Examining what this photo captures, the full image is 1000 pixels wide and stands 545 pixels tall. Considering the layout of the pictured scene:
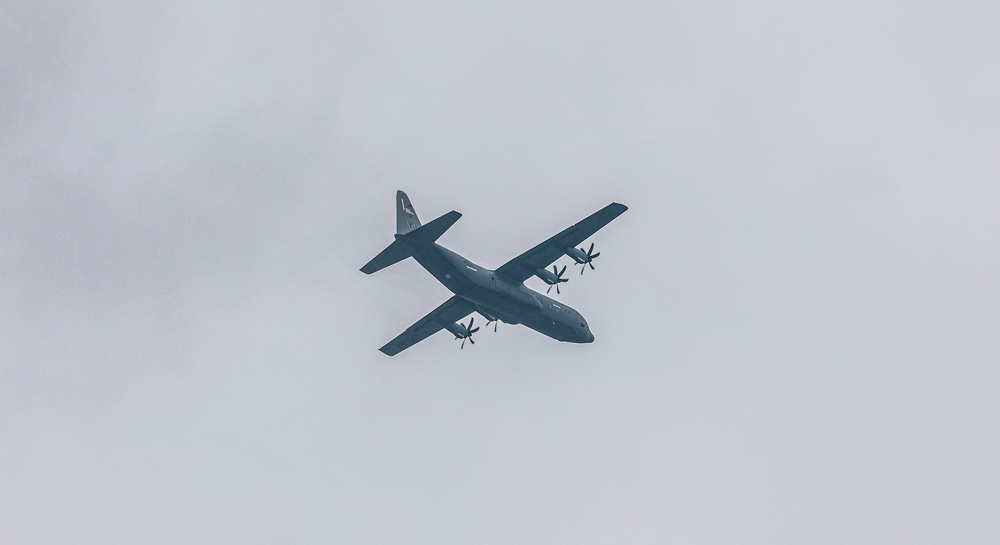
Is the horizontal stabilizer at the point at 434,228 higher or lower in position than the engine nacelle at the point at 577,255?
lower

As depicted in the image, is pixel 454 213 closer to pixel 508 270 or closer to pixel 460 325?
pixel 508 270

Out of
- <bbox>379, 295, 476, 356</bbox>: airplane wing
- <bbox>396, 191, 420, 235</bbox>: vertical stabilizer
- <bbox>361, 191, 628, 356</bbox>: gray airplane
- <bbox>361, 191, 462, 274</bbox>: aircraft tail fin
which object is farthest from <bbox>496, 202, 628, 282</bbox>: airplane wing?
<bbox>361, 191, 462, 274</bbox>: aircraft tail fin

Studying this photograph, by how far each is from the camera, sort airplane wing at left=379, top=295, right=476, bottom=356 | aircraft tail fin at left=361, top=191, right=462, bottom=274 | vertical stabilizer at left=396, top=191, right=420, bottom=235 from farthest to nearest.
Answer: airplane wing at left=379, top=295, right=476, bottom=356 < vertical stabilizer at left=396, top=191, right=420, bottom=235 < aircraft tail fin at left=361, top=191, right=462, bottom=274

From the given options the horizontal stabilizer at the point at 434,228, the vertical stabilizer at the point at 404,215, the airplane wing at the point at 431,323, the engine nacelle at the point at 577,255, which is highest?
the vertical stabilizer at the point at 404,215

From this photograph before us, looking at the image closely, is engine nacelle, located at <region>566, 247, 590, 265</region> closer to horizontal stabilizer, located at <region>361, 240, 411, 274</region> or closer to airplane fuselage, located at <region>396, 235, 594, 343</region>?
airplane fuselage, located at <region>396, 235, 594, 343</region>

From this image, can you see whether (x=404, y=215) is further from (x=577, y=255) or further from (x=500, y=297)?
(x=577, y=255)

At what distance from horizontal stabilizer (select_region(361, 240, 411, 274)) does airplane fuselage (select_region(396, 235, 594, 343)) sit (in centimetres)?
50

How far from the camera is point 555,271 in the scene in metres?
71.6

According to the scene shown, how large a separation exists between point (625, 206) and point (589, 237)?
386 centimetres

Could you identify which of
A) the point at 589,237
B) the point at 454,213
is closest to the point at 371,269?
the point at 454,213

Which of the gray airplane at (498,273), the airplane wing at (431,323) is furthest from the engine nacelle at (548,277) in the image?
the airplane wing at (431,323)

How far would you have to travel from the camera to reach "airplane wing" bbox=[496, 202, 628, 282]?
6806 centimetres

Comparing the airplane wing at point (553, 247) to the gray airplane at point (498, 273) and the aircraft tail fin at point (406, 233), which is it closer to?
the gray airplane at point (498, 273)

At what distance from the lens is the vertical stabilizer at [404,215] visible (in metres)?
69.1
